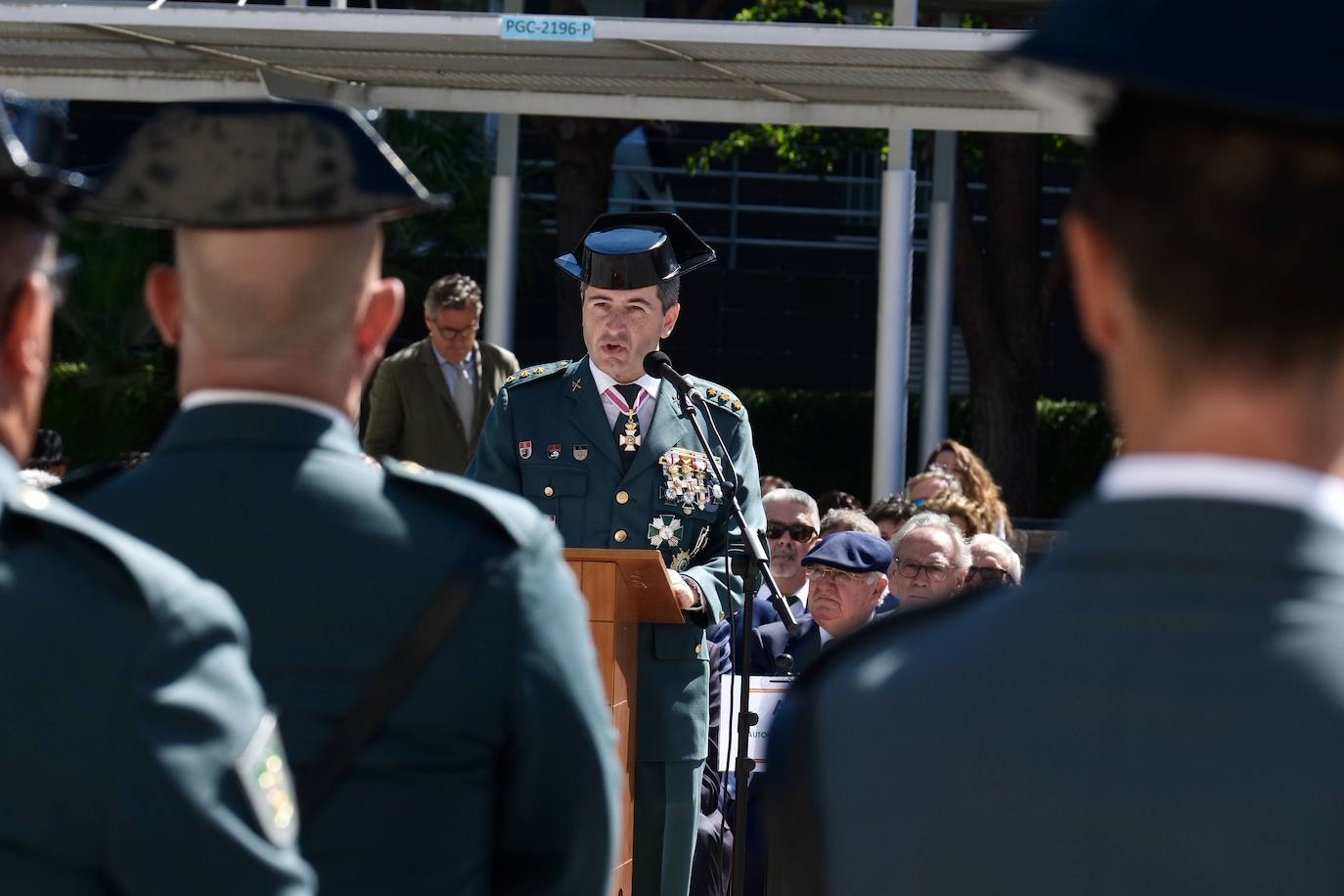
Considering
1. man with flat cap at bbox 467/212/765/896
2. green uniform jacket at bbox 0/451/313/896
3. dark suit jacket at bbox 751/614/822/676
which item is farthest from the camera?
dark suit jacket at bbox 751/614/822/676

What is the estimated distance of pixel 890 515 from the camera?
9.05 metres

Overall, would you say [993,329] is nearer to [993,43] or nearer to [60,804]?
[993,43]

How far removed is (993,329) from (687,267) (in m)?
10.9

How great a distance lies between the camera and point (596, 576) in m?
5.00

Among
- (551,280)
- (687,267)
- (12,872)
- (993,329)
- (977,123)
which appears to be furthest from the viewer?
(551,280)

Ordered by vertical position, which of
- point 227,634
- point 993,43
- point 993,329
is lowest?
point 993,329

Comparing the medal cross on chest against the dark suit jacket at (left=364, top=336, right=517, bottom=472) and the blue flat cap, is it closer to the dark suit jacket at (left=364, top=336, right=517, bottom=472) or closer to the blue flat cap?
the blue flat cap

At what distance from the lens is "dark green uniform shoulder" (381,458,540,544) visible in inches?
87.5

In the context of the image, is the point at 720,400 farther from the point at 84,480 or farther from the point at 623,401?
the point at 84,480

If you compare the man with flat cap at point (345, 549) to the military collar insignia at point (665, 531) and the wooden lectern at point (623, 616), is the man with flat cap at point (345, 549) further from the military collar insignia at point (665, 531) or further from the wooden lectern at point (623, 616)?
the military collar insignia at point (665, 531)

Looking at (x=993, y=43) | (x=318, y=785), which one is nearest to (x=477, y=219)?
(x=993, y=43)

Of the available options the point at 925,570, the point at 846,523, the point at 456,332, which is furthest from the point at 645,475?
the point at 456,332

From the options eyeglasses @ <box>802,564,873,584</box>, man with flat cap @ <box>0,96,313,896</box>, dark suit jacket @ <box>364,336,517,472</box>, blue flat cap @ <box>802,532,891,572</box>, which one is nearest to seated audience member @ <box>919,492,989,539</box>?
blue flat cap @ <box>802,532,891,572</box>

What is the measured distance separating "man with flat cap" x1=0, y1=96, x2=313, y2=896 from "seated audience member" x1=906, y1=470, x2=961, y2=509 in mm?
7316
